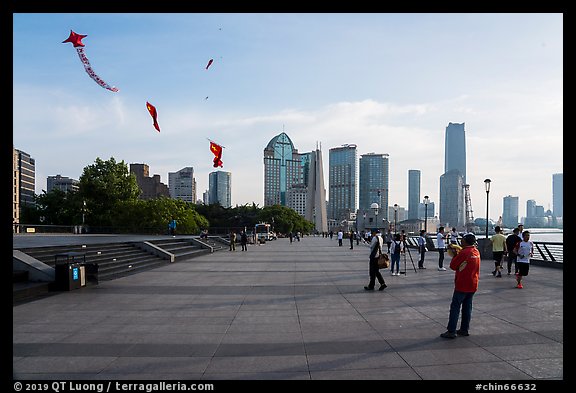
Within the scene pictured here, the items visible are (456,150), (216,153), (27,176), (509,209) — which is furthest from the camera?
(27,176)

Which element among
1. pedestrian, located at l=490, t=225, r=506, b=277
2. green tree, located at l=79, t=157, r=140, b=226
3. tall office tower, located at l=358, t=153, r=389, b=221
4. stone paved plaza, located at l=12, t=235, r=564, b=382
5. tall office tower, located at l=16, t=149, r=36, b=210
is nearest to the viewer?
stone paved plaza, located at l=12, t=235, r=564, b=382

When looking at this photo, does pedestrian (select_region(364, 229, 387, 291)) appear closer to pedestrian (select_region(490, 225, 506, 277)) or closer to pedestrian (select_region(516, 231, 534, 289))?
pedestrian (select_region(516, 231, 534, 289))

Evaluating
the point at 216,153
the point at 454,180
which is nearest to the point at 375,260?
the point at 216,153

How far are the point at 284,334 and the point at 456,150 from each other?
356 ft

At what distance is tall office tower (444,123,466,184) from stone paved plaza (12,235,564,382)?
100195 mm

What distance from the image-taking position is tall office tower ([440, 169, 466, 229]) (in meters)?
90.6

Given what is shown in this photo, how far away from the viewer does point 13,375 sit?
17.9 feet

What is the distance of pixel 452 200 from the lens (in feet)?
308

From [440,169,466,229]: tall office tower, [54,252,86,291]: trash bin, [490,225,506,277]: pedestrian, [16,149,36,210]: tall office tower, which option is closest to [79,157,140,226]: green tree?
[54,252,86,291]: trash bin

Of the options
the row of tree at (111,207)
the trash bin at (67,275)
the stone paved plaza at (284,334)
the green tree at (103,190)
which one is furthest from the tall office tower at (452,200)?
the trash bin at (67,275)

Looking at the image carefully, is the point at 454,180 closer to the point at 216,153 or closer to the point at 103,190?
the point at 103,190

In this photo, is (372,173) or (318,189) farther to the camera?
(372,173)
